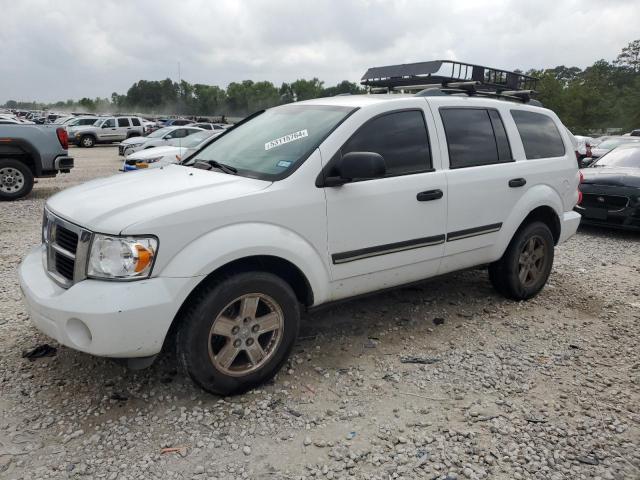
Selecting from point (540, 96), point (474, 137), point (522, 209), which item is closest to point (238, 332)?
point (474, 137)

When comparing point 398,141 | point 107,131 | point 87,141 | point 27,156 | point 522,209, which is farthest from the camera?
point 107,131

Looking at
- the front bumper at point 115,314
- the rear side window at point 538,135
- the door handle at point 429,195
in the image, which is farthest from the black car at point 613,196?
the front bumper at point 115,314

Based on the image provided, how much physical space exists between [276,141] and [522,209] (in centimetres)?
225

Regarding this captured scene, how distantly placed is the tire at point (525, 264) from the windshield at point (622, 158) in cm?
501

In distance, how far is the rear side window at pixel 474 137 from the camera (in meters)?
4.00

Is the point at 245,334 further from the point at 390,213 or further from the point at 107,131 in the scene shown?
the point at 107,131

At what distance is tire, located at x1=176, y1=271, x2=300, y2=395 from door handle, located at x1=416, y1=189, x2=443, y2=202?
47.1 inches

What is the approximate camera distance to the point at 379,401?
3.14 metres

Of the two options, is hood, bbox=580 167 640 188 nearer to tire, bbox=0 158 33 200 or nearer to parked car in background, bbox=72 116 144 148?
tire, bbox=0 158 33 200

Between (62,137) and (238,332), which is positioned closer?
(238,332)

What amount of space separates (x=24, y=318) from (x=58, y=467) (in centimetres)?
201

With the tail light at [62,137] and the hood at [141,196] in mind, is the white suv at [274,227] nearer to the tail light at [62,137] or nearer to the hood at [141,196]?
the hood at [141,196]

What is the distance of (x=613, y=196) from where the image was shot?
312 inches

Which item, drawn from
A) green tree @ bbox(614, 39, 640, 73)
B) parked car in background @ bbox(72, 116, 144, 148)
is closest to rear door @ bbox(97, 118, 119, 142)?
parked car in background @ bbox(72, 116, 144, 148)
